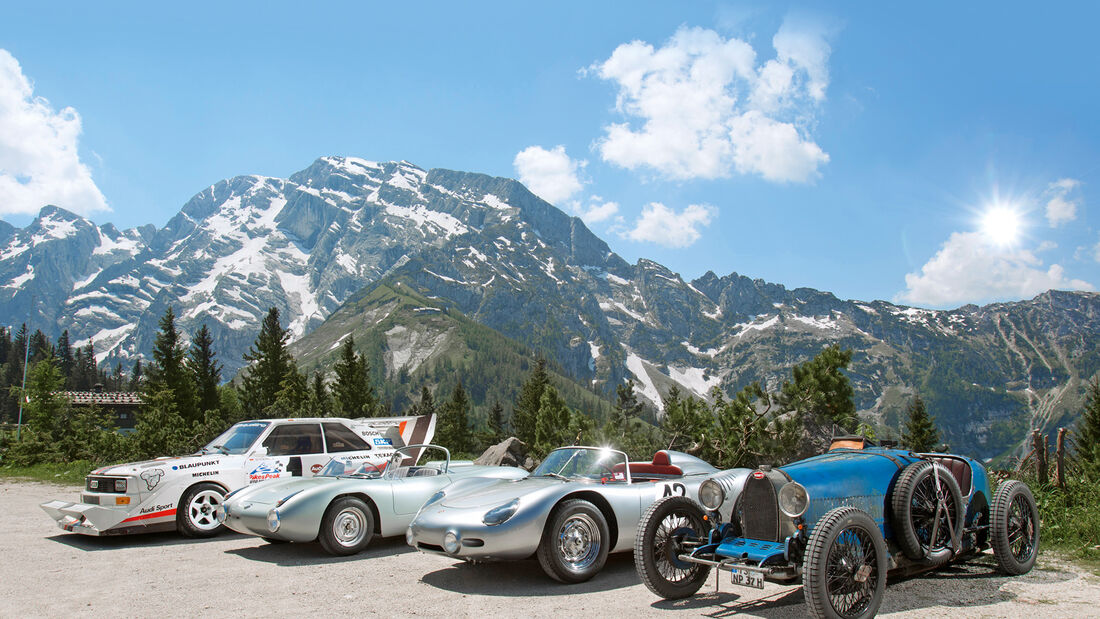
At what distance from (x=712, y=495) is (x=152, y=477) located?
8.61m

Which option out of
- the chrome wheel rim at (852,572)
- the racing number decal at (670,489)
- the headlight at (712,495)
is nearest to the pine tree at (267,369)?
the racing number decal at (670,489)

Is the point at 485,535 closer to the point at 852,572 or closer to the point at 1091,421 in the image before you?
the point at 852,572

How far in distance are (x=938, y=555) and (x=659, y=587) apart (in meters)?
2.80

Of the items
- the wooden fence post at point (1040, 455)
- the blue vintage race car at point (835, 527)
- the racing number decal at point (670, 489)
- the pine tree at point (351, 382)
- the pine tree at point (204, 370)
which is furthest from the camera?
the pine tree at point (204, 370)

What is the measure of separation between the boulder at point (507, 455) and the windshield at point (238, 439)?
988 cm

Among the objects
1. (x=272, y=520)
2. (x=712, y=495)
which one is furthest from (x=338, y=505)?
(x=712, y=495)

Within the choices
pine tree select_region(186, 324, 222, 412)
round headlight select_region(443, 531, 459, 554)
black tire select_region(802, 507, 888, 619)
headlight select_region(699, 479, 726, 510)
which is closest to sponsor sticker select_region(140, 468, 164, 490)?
round headlight select_region(443, 531, 459, 554)

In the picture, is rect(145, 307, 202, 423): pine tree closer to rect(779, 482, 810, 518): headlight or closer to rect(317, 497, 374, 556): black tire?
rect(317, 497, 374, 556): black tire

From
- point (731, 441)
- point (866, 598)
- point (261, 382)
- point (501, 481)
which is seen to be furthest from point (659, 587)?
point (261, 382)

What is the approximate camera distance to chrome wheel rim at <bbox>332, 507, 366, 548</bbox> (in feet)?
29.8

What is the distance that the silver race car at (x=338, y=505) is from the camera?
8.80 metres

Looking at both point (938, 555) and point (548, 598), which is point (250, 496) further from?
point (938, 555)

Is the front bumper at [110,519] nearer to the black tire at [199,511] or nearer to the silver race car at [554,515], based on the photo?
the black tire at [199,511]

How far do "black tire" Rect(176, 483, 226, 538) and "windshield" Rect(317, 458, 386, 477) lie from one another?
1766 mm
